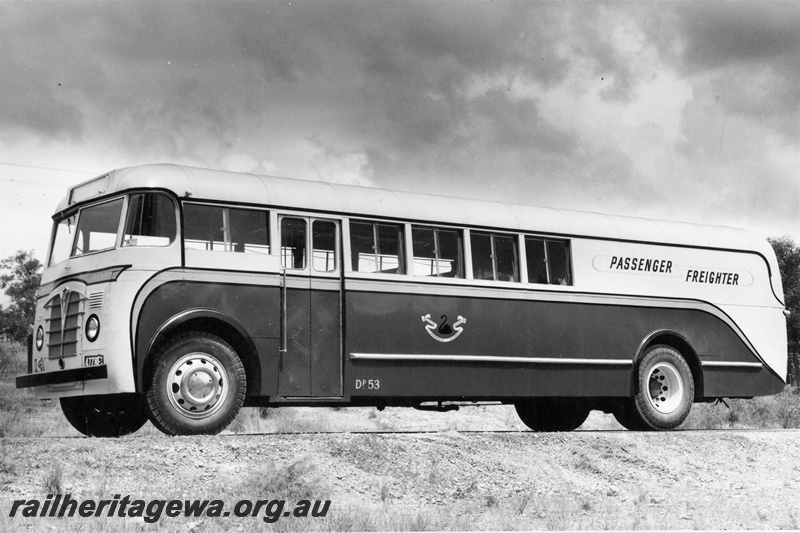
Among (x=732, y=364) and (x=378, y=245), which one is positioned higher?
(x=378, y=245)

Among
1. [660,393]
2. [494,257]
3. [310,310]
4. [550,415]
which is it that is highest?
[494,257]

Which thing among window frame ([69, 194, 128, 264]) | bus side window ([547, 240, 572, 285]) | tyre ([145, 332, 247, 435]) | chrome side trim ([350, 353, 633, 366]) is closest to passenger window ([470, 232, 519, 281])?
bus side window ([547, 240, 572, 285])

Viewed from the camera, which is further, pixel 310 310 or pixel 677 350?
pixel 677 350

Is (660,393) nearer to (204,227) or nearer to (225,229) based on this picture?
(225,229)

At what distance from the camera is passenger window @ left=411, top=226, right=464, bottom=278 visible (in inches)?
452

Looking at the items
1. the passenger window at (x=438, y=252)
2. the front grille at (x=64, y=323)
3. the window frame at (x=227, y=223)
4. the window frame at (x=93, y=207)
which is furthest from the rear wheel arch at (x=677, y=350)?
the front grille at (x=64, y=323)

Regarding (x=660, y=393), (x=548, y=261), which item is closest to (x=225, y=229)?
(x=548, y=261)

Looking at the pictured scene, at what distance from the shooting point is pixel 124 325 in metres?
9.55

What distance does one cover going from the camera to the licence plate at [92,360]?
378 inches

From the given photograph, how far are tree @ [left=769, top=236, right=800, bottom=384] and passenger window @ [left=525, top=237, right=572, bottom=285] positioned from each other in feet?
136

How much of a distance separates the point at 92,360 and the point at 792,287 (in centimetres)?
4881

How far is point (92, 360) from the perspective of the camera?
9.70 m

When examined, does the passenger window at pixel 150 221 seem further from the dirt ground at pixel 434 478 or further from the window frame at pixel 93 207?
the dirt ground at pixel 434 478

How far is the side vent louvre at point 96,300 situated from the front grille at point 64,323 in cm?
13
